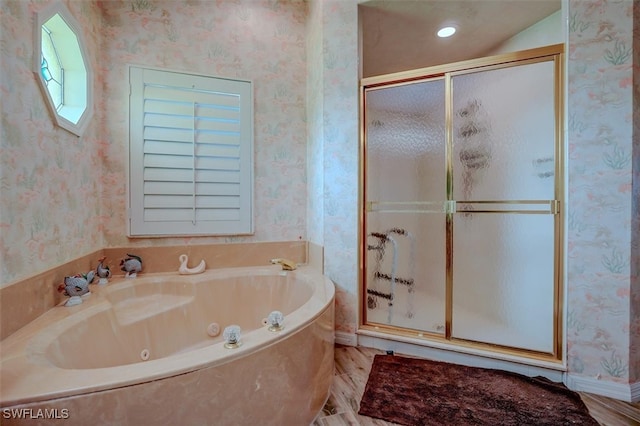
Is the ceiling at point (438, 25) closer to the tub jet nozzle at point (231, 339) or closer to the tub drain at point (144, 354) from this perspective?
the tub jet nozzle at point (231, 339)

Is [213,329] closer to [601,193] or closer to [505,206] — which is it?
[505,206]

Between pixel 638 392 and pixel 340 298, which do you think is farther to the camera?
pixel 340 298

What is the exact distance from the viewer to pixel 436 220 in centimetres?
193

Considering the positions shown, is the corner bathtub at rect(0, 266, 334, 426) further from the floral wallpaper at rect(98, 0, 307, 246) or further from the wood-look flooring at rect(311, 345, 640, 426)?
the floral wallpaper at rect(98, 0, 307, 246)

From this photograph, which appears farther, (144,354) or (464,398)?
(144,354)

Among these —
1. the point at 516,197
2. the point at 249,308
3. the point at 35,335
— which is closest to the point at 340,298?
the point at 249,308

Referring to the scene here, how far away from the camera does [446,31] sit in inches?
88.8

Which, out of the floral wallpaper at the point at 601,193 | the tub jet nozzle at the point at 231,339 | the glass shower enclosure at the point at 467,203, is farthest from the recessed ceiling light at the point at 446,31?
the tub jet nozzle at the point at 231,339

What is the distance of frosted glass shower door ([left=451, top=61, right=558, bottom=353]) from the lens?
1.61 m

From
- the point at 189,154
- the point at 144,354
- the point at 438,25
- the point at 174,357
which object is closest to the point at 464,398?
the point at 174,357

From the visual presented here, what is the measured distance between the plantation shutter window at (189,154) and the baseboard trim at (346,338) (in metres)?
1.06

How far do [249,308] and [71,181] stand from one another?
1.31 meters

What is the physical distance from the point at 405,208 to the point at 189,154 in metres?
1.65

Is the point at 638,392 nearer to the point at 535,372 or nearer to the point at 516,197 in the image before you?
the point at 535,372
